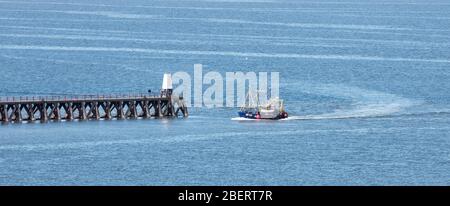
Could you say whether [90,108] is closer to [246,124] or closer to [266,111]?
[246,124]

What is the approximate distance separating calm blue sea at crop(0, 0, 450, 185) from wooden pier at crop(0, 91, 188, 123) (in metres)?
1.52

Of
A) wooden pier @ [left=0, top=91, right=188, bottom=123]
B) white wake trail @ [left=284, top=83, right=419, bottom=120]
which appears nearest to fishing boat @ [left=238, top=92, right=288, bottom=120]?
white wake trail @ [left=284, top=83, right=419, bottom=120]

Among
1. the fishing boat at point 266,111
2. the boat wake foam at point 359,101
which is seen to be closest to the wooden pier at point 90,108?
the fishing boat at point 266,111

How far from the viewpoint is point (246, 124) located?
85062mm

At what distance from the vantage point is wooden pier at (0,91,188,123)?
84812 millimetres

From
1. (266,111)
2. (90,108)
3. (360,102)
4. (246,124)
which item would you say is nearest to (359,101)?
(360,102)

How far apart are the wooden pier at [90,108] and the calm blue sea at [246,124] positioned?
4.98ft

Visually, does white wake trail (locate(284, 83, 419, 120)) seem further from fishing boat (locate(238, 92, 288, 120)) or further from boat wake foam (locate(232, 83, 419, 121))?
fishing boat (locate(238, 92, 288, 120))

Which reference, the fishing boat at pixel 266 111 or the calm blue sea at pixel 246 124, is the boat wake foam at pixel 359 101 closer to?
the calm blue sea at pixel 246 124

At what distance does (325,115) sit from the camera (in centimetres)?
8956

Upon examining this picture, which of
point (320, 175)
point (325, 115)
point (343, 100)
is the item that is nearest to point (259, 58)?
point (343, 100)

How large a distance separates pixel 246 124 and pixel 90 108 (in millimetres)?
9092

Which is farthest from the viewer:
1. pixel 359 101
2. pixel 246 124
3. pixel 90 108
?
pixel 359 101
